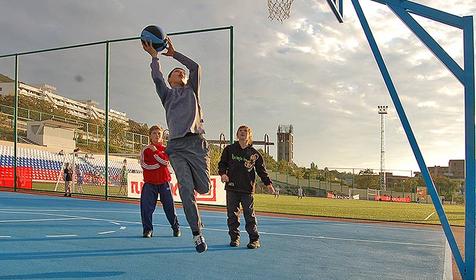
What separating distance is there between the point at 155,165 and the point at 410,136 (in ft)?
12.3

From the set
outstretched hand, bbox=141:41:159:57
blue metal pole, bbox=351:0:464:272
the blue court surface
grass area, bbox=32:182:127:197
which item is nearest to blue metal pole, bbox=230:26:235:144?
grass area, bbox=32:182:127:197

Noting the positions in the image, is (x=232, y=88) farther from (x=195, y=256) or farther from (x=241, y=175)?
(x=195, y=256)

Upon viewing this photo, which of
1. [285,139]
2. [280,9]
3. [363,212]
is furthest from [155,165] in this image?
[285,139]

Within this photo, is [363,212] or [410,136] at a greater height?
[410,136]

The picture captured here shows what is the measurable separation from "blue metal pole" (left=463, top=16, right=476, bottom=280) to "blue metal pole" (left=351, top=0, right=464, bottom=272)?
86 millimetres

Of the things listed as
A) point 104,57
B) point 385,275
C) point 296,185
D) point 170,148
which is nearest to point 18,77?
point 104,57

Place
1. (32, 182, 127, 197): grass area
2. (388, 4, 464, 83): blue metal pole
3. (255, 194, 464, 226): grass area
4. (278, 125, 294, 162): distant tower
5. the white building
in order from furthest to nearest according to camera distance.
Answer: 1. (278, 125, 294, 162): distant tower
2. the white building
3. (32, 182, 127, 197): grass area
4. (255, 194, 464, 226): grass area
5. (388, 4, 464, 83): blue metal pole

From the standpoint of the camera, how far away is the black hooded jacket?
20.3 feet

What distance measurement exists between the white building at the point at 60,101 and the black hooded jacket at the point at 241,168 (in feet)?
38.5

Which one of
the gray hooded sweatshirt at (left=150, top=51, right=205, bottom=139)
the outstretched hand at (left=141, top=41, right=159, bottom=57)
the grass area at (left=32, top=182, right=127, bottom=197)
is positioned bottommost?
the grass area at (left=32, top=182, right=127, bottom=197)

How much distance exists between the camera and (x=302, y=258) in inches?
204

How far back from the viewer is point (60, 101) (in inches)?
1435

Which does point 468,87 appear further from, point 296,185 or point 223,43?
point 296,185

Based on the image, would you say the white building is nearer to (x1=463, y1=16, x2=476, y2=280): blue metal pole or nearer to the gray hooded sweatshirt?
the gray hooded sweatshirt
